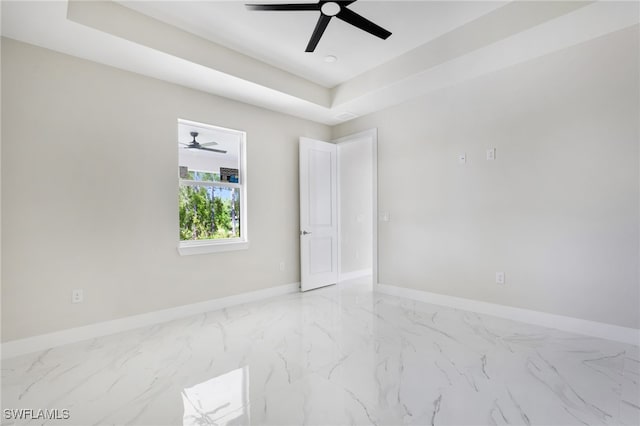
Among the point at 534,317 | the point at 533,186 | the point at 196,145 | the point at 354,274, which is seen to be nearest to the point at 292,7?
the point at 196,145

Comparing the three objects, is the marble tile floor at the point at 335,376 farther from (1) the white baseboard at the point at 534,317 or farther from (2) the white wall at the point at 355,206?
(2) the white wall at the point at 355,206

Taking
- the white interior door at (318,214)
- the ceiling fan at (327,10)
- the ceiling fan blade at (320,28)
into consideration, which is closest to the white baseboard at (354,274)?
the white interior door at (318,214)

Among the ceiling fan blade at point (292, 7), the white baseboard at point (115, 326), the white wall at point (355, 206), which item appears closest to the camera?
the ceiling fan blade at point (292, 7)

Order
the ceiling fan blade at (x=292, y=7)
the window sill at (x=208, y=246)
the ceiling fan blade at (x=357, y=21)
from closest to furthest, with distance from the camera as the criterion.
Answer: the ceiling fan blade at (x=292, y=7) < the ceiling fan blade at (x=357, y=21) < the window sill at (x=208, y=246)

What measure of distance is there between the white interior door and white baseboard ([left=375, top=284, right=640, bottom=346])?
1.20 meters

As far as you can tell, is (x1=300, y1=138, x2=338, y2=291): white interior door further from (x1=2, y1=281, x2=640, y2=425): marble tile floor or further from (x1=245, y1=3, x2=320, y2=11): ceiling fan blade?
(x1=245, y1=3, x2=320, y2=11): ceiling fan blade

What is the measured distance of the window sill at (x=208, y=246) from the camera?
11.3 ft

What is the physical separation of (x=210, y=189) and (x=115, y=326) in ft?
5.69

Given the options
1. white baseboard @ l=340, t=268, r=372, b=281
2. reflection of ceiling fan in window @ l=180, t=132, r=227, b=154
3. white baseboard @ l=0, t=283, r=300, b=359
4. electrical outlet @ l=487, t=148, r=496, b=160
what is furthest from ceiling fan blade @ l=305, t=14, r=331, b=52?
white baseboard @ l=340, t=268, r=372, b=281

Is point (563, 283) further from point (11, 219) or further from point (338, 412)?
point (11, 219)

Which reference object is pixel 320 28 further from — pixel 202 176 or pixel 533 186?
pixel 533 186

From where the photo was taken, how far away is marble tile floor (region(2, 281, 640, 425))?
170 centimetres

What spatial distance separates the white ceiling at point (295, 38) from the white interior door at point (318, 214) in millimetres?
1098

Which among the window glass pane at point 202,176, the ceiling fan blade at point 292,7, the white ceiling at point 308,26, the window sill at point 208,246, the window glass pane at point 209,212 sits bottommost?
the window sill at point 208,246
